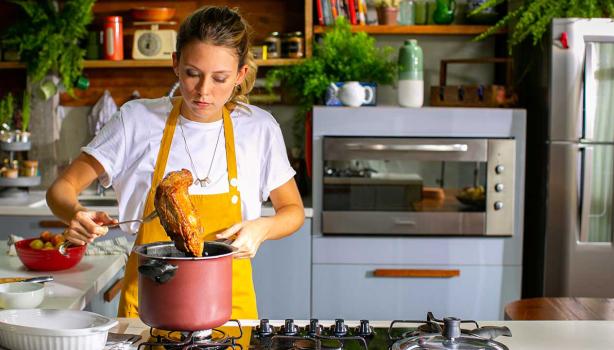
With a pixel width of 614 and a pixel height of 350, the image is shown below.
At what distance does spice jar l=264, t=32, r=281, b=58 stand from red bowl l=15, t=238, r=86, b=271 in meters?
2.02

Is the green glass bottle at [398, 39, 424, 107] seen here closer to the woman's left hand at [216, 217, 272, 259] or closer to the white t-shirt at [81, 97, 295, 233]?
the white t-shirt at [81, 97, 295, 233]

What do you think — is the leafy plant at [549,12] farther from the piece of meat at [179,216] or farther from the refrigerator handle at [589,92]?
the piece of meat at [179,216]

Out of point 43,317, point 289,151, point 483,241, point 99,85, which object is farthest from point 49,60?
point 43,317

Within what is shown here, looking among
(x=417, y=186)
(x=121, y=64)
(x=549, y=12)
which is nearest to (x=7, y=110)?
(x=121, y=64)

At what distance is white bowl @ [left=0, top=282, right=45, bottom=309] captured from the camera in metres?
1.87

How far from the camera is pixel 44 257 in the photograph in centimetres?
237

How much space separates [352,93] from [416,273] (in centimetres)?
85

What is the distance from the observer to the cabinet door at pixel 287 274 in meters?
3.84

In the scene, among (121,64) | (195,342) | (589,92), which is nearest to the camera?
(195,342)

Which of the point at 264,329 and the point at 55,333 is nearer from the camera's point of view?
the point at 55,333

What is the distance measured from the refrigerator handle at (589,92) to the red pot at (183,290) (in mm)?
2657

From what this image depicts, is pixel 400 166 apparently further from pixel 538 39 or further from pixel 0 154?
pixel 0 154

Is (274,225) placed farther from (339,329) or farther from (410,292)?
(410,292)

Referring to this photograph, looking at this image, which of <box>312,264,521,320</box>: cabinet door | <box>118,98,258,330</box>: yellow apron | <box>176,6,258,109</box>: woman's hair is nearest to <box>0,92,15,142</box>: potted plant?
<box>312,264,521,320</box>: cabinet door
